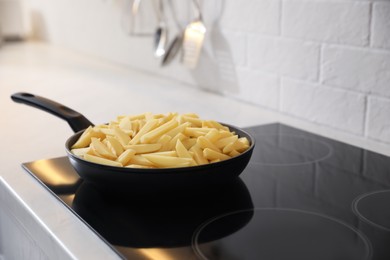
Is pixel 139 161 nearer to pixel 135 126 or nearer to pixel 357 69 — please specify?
pixel 135 126

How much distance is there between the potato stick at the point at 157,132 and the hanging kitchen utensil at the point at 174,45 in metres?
0.71

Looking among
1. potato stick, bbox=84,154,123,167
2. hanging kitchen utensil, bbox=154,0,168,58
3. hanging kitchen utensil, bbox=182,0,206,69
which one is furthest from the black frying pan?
hanging kitchen utensil, bbox=154,0,168,58

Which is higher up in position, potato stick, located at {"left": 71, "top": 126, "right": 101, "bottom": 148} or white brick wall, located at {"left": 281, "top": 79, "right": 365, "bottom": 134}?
potato stick, located at {"left": 71, "top": 126, "right": 101, "bottom": 148}

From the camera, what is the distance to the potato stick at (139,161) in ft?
2.18

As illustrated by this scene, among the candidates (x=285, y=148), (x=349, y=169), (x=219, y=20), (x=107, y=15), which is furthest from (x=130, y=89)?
(x=349, y=169)

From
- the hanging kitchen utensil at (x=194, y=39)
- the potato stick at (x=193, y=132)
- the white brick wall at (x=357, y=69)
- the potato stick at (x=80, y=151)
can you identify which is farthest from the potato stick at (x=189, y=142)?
the hanging kitchen utensil at (x=194, y=39)

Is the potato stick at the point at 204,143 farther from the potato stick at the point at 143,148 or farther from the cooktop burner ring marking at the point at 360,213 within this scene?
the cooktop burner ring marking at the point at 360,213

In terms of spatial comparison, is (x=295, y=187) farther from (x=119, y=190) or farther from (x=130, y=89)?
(x=130, y=89)

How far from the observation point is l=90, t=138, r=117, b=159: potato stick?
0.68 meters

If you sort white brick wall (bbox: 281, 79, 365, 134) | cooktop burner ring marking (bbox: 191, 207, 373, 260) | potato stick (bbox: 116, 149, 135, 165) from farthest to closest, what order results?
white brick wall (bbox: 281, 79, 365, 134)
potato stick (bbox: 116, 149, 135, 165)
cooktop burner ring marking (bbox: 191, 207, 373, 260)

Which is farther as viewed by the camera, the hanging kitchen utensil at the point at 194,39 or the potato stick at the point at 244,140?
the hanging kitchen utensil at the point at 194,39

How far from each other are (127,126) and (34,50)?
56.3 inches

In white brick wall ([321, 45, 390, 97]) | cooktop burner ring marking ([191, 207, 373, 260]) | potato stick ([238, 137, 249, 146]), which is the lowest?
cooktop burner ring marking ([191, 207, 373, 260])

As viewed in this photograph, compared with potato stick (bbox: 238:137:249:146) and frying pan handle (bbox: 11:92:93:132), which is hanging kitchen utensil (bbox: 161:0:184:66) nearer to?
frying pan handle (bbox: 11:92:93:132)
